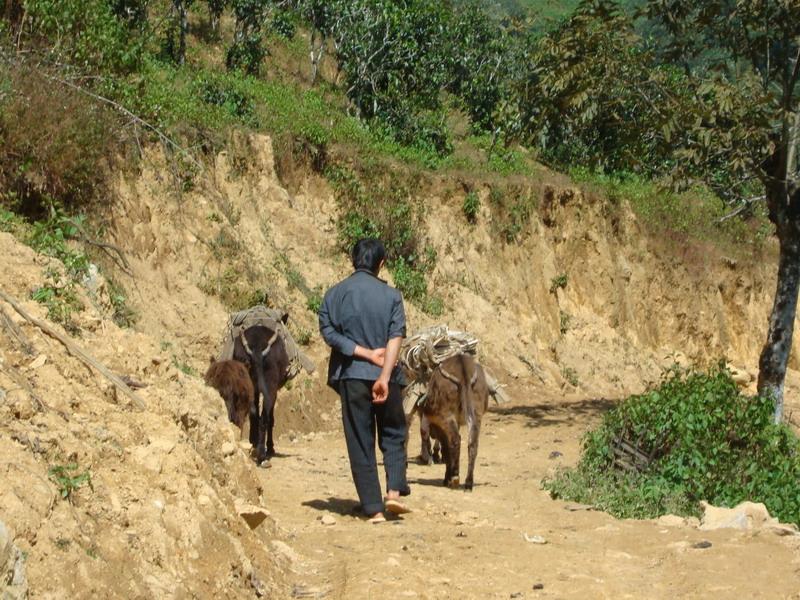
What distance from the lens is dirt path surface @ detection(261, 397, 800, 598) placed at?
6824 millimetres

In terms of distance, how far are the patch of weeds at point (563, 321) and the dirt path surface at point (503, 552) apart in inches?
623

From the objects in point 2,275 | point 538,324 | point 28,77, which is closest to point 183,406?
point 2,275

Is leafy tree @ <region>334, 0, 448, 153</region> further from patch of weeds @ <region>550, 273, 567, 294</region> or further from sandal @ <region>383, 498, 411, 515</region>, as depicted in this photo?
sandal @ <region>383, 498, 411, 515</region>

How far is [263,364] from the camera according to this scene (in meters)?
12.9

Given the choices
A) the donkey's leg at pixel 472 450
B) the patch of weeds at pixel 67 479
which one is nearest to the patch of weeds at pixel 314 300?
the donkey's leg at pixel 472 450

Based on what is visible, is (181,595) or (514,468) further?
(514,468)

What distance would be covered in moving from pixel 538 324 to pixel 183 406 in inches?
→ 753

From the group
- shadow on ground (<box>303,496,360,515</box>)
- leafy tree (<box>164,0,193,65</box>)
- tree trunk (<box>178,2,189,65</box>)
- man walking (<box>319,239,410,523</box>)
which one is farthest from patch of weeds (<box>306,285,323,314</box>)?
tree trunk (<box>178,2,189,65</box>)

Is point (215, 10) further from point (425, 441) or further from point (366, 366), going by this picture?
point (366, 366)

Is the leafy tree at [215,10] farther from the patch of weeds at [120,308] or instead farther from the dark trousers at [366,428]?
the dark trousers at [366,428]

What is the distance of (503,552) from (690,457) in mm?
3770

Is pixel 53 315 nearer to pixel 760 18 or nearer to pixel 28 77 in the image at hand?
pixel 28 77

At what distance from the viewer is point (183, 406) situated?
291 inches

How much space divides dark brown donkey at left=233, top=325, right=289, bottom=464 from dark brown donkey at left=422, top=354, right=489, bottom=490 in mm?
2029
